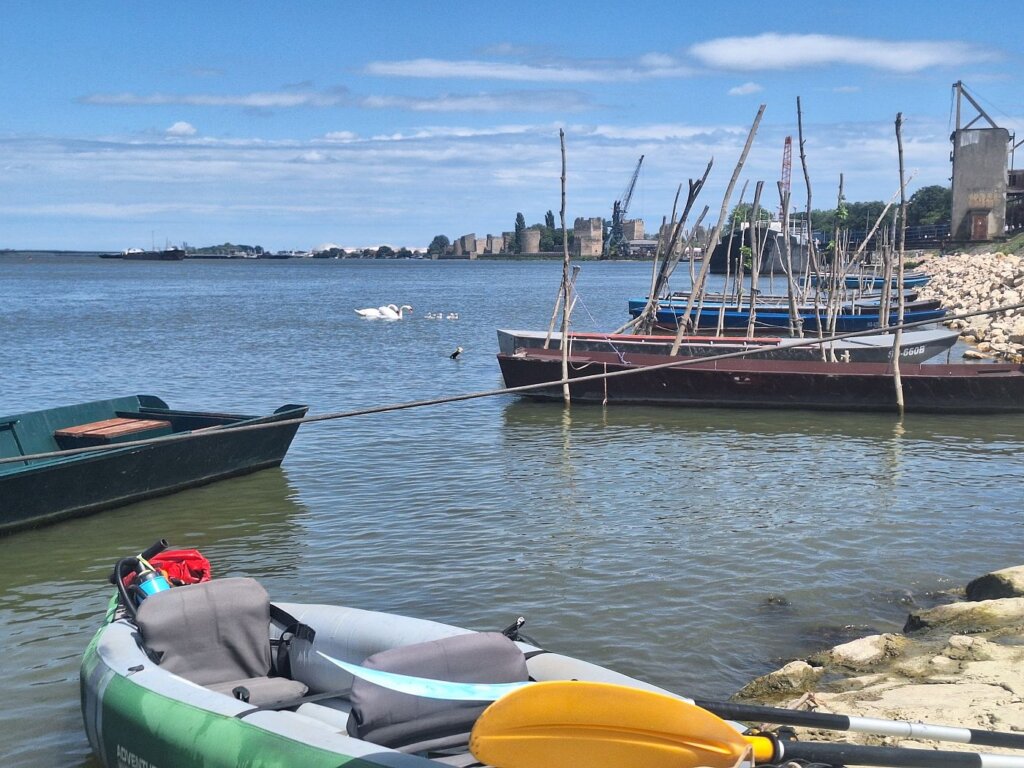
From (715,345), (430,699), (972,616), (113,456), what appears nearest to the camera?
(430,699)

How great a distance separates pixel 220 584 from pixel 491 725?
3.10 meters

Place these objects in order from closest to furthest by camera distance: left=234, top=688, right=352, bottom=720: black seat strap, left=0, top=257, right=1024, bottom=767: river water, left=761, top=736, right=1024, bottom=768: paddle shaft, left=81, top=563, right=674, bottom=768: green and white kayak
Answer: left=761, top=736, right=1024, bottom=768: paddle shaft < left=81, top=563, right=674, bottom=768: green and white kayak < left=234, top=688, right=352, bottom=720: black seat strap < left=0, top=257, right=1024, bottom=767: river water

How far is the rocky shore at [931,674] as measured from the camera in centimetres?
663

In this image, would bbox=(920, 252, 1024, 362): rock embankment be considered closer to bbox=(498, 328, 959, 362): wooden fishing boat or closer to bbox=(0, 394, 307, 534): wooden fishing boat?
bbox=(498, 328, 959, 362): wooden fishing boat

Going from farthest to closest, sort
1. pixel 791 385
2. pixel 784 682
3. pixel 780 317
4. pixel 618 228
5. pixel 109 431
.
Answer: pixel 618 228, pixel 780 317, pixel 791 385, pixel 109 431, pixel 784 682

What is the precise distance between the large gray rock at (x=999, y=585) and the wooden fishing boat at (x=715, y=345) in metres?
15.2

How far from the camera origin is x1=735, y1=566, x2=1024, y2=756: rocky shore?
21.8ft

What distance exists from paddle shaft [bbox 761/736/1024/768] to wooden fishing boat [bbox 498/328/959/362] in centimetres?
1958

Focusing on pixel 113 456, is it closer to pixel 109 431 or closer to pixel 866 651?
pixel 109 431

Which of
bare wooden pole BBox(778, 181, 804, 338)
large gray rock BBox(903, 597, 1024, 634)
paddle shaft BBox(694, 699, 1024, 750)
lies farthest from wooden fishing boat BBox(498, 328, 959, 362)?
paddle shaft BBox(694, 699, 1024, 750)

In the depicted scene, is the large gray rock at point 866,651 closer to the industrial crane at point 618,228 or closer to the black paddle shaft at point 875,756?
the black paddle shaft at point 875,756

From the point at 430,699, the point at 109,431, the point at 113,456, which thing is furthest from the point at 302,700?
the point at 109,431

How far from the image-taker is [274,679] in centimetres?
723

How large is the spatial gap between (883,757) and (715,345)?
21.0 m
